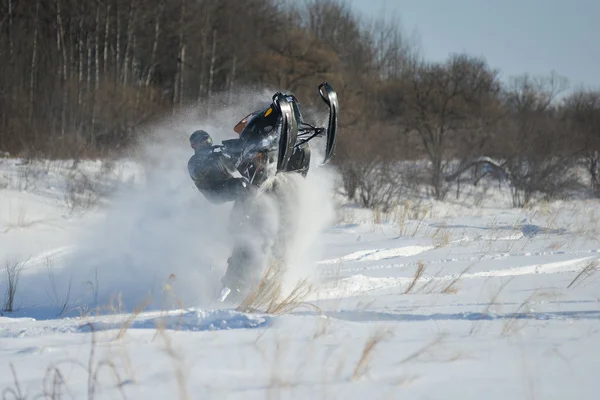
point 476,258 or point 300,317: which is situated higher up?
point 300,317

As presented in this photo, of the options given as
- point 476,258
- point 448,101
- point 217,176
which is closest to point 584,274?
point 476,258

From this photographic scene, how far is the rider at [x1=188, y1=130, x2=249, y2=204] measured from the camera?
17.4 feet

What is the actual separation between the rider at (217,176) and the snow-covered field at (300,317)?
88cm

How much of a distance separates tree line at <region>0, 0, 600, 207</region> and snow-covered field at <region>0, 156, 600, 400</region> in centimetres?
918

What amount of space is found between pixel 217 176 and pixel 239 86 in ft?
68.2

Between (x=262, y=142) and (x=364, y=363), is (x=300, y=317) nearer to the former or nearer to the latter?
(x=364, y=363)

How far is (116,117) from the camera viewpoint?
2241cm

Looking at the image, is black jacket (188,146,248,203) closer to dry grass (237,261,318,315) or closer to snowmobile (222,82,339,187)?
snowmobile (222,82,339,187)

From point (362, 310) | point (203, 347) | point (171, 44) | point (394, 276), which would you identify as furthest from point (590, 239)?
point (171, 44)

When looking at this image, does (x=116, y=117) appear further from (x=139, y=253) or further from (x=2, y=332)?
(x=2, y=332)

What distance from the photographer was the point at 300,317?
3764 millimetres

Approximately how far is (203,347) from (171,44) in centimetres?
2760

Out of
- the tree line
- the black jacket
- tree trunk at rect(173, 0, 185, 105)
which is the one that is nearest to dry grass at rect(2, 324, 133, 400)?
the black jacket

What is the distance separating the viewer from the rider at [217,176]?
530 cm
